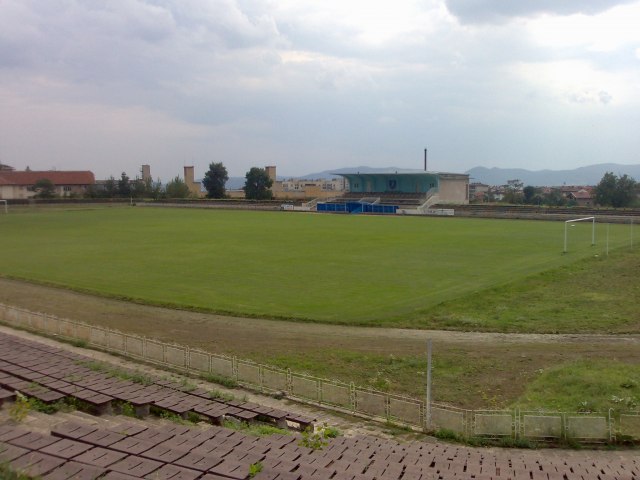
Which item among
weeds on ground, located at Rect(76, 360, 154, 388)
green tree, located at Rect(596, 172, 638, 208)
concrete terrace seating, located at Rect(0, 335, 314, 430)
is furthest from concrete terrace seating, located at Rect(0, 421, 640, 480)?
green tree, located at Rect(596, 172, 638, 208)

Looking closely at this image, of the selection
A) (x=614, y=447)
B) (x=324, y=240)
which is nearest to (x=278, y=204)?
(x=324, y=240)

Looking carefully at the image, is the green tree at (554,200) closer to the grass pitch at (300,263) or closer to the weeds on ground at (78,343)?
the grass pitch at (300,263)

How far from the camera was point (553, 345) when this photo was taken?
21.7m

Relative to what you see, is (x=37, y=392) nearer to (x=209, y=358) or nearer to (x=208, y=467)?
(x=209, y=358)

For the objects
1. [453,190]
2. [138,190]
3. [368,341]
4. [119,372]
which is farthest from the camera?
[138,190]

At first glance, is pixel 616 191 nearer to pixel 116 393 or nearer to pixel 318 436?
pixel 318 436

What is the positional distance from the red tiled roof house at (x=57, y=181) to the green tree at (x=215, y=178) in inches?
1171

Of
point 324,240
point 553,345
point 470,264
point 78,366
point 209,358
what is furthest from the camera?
point 324,240

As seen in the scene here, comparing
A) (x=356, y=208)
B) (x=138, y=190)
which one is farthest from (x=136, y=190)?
(x=356, y=208)

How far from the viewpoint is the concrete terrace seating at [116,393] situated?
44.9ft

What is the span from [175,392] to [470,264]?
29.2 m

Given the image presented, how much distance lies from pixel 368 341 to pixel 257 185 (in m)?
116

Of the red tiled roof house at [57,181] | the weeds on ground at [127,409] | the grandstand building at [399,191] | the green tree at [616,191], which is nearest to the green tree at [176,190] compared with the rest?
Result: the red tiled roof house at [57,181]

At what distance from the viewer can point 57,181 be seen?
14725 centimetres
